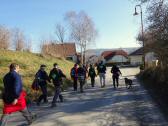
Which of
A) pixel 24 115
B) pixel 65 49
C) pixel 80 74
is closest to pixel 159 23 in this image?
pixel 80 74

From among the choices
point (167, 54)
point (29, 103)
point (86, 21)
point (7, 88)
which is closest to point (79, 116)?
point (7, 88)

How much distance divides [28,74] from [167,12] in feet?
33.0

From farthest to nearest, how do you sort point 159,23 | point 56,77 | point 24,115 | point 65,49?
point 65,49, point 159,23, point 56,77, point 24,115

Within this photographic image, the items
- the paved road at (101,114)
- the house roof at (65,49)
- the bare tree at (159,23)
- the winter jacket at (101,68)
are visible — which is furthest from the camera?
the house roof at (65,49)

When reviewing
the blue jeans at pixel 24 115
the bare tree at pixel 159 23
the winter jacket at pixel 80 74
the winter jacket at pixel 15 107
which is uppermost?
the bare tree at pixel 159 23

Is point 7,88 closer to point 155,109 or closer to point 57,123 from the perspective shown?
point 57,123

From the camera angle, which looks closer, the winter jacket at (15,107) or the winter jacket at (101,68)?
the winter jacket at (15,107)

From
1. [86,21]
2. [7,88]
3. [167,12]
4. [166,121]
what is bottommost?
[166,121]

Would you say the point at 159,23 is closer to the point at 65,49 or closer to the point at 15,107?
the point at 15,107

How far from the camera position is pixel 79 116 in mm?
12906

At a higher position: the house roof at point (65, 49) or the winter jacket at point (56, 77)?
the house roof at point (65, 49)

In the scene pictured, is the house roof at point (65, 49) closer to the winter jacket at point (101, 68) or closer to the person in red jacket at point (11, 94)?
the winter jacket at point (101, 68)

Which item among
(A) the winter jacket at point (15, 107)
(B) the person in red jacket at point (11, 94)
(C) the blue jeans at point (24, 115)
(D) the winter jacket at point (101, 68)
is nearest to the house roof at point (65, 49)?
(D) the winter jacket at point (101, 68)

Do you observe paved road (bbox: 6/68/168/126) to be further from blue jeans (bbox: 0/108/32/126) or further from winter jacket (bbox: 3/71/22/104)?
winter jacket (bbox: 3/71/22/104)
